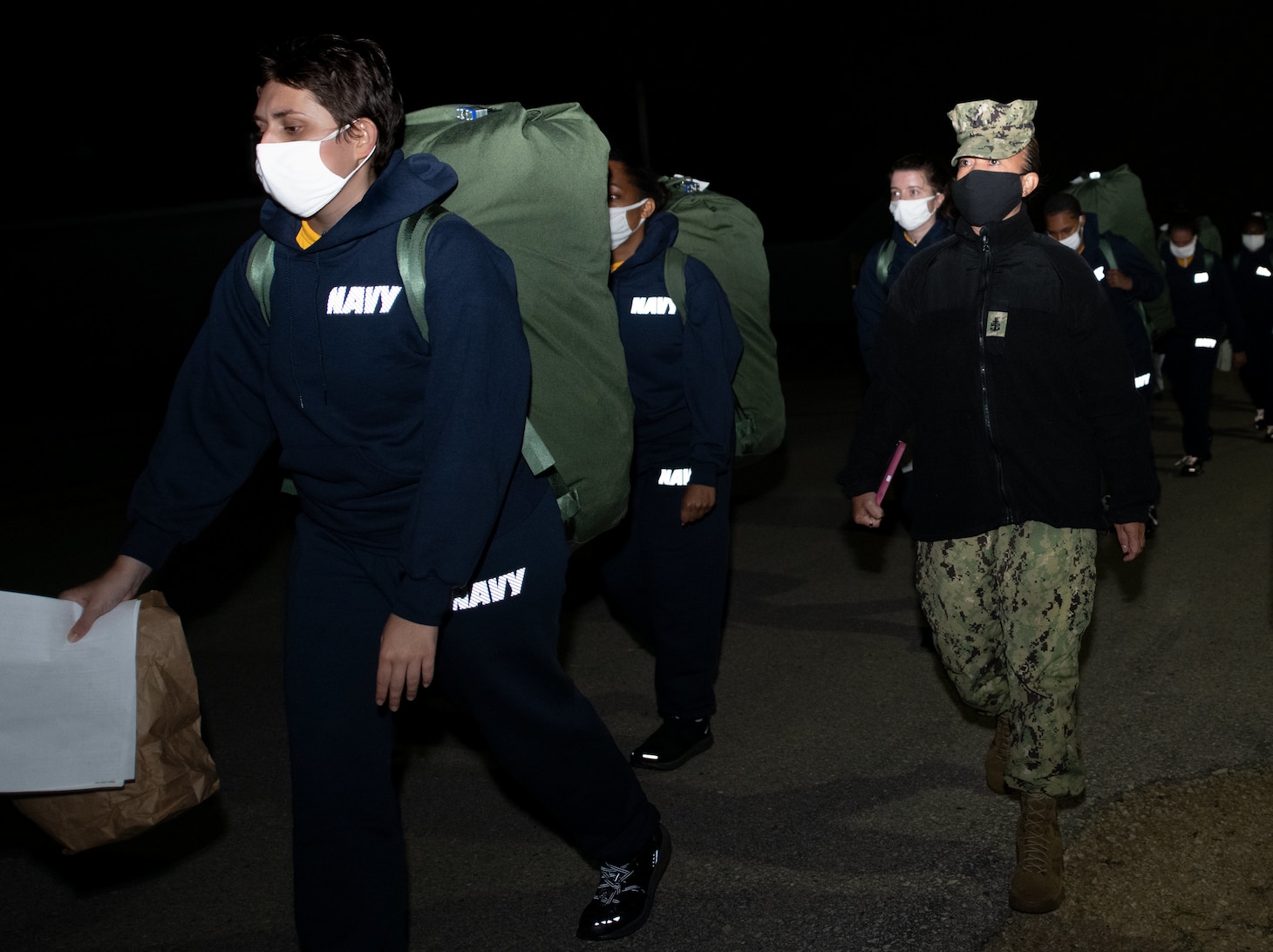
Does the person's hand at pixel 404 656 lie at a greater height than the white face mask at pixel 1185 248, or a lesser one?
greater

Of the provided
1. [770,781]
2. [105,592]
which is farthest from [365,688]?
[770,781]

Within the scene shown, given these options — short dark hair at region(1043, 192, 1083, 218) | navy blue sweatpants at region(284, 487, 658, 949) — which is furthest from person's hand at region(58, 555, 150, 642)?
short dark hair at region(1043, 192, 1083, 218)

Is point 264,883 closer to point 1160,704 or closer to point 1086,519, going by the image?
point 1086,519

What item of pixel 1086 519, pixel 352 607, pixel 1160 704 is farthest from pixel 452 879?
pixel 1160 704

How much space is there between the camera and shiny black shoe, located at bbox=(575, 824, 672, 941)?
3.36 metres

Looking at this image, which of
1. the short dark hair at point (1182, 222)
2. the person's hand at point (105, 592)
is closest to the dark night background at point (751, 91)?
the short dark hair at point (1182, 222)

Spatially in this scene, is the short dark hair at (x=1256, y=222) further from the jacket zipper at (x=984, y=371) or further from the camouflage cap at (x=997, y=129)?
the jacket zipper at (x=984, y=371)

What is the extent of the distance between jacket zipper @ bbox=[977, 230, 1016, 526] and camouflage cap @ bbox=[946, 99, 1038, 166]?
0.22 metres

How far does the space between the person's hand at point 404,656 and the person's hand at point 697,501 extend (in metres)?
1.83

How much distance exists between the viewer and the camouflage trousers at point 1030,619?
336 centimetres

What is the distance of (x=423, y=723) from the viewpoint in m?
5.14

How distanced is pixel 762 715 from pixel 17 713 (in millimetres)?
3018

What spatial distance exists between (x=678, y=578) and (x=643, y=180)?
4.49ft

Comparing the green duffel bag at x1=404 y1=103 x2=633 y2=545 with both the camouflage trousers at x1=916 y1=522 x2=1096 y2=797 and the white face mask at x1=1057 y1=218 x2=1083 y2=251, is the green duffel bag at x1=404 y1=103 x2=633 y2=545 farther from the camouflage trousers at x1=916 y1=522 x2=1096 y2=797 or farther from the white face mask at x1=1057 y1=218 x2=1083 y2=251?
the white face mask at x1=1057 y1=218 x2=1083 y2=251
